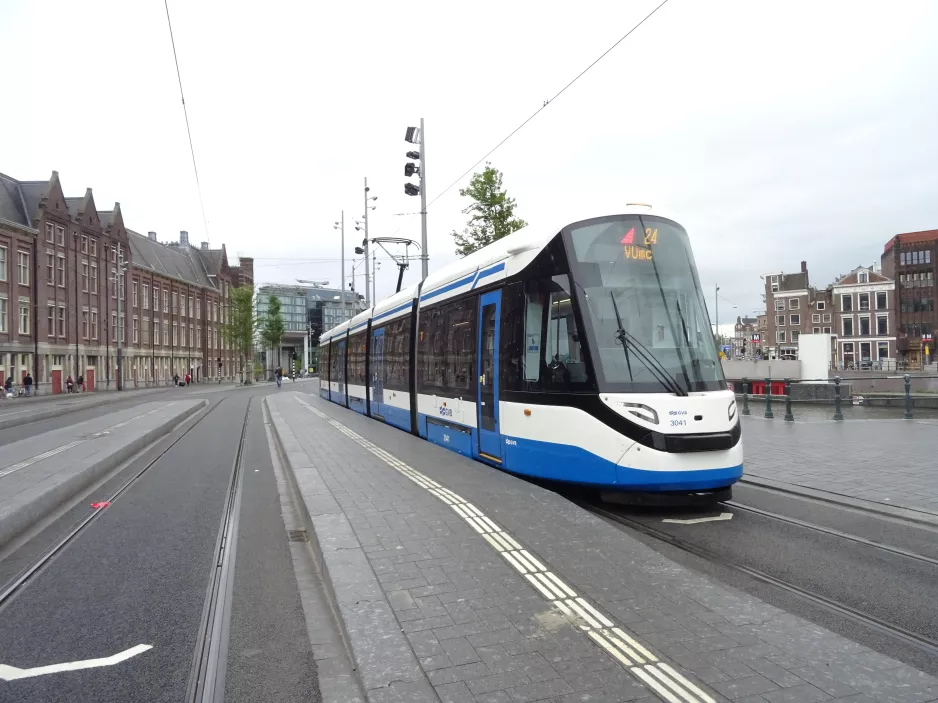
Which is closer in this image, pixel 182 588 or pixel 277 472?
pixel 182 588

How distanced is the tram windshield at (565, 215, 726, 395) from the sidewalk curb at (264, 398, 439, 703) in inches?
122

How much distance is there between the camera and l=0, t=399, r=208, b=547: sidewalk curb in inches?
267

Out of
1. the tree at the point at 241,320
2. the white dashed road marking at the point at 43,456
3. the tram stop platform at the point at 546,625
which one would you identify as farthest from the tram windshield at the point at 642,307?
the tree at the point at 241,320

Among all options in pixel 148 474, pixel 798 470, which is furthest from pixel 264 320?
pixel 798 470

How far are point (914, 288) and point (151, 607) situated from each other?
85.2m

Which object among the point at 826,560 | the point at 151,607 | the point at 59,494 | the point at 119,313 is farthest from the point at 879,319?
the point at 151,607

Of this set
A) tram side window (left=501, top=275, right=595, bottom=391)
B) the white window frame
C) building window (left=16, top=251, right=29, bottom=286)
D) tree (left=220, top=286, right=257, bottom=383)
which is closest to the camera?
tram side window (left=501, top=275, right=595, bottom=391)

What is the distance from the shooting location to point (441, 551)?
16.7ft

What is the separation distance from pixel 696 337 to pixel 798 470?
3483 mm

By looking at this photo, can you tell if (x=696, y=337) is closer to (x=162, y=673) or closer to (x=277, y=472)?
(x=162, y=673)

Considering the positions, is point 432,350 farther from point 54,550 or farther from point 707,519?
point 54,550

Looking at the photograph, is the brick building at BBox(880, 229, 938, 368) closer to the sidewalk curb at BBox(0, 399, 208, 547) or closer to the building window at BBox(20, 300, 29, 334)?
the sidewalk curb at BBox(0, 399, 208, 547)

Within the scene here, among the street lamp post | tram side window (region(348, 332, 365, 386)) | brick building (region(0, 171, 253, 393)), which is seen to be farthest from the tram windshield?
the street lamp post

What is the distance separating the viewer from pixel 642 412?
667 cm
